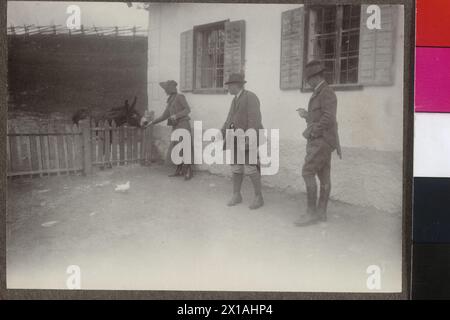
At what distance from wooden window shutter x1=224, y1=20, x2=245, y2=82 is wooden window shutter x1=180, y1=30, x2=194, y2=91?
0.90 ft

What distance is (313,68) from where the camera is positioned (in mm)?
3529

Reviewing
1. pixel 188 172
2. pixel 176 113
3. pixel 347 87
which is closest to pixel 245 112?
pixel 176 113

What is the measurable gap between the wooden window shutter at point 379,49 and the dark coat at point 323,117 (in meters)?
0.29

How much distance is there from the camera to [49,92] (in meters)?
3.59

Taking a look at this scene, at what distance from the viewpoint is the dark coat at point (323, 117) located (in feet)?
11.5

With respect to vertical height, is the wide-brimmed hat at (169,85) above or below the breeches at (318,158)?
above

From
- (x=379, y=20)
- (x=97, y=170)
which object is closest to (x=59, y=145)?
(x=97, y=170)

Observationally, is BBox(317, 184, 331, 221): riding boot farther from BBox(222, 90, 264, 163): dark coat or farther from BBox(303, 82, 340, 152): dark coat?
BBox(222, 90, 264, 163): dark coat

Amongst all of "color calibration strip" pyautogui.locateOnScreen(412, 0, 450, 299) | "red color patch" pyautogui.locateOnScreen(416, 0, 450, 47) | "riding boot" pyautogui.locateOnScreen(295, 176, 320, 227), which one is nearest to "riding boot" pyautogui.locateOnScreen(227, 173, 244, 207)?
"riding boot" pyautogui.locateOnScreen(295, 176, 320, 227)

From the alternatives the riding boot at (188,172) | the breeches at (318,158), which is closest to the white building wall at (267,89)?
the breeches at (318,158)

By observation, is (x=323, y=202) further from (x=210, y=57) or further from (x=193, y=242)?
(x=210, y=57)

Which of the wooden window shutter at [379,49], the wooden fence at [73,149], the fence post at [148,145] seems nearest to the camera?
the wooden window shutter at [379,49]

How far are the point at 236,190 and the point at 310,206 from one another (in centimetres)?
58

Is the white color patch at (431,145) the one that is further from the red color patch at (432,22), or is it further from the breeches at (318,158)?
the breeches at (318,158)
